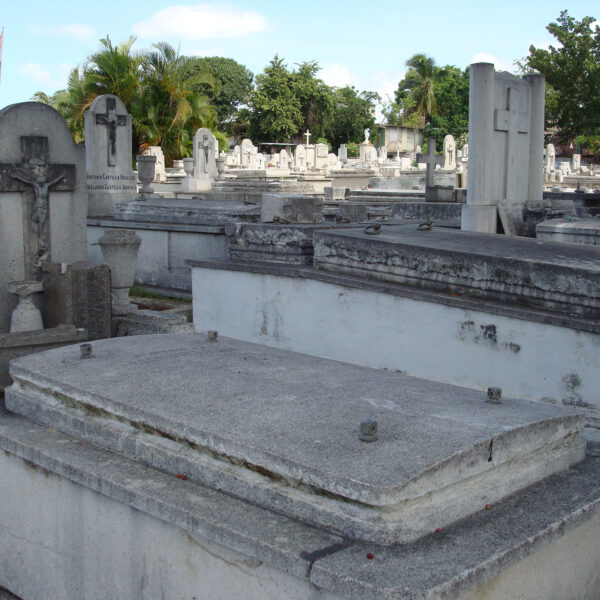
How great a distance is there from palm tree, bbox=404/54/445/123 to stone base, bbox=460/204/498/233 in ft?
201

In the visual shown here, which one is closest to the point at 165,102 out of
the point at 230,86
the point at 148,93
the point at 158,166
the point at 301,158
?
the point at 148,93

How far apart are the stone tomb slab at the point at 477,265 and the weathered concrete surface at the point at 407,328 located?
0.10 m

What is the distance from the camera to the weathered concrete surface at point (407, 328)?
14.2 feet

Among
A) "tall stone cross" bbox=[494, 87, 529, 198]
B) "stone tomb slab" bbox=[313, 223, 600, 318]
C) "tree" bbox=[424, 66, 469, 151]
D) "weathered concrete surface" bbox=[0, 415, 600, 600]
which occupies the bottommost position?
"weathered concrete surface" bbox=[0, 415, 600, 600]

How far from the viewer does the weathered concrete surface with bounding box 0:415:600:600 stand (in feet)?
6.66

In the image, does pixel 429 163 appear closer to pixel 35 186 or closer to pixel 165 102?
pixel 35 186

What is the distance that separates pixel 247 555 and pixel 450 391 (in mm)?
1186

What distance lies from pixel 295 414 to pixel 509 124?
6545 mm

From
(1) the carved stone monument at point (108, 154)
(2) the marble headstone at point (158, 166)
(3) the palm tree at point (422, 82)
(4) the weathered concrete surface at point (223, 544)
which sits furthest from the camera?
(3) the palm tree at point (422, 82)

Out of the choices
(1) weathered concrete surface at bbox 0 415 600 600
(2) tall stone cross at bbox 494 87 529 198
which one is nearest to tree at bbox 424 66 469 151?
(2) tall stone cross at bbox 494 87 529 198

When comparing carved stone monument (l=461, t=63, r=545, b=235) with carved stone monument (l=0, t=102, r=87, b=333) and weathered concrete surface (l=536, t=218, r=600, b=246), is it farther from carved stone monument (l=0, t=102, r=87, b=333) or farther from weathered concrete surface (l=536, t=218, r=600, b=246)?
carved stone monument (l=0, t=102, r=87, b=333)

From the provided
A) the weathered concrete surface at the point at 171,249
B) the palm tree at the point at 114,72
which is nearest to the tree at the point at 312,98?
the palm tree at the point at 114,72

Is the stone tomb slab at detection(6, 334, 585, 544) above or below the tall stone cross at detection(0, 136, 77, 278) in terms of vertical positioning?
below

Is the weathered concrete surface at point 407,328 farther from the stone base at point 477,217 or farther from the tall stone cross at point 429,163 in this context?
the tall stone cross at point 429,163
